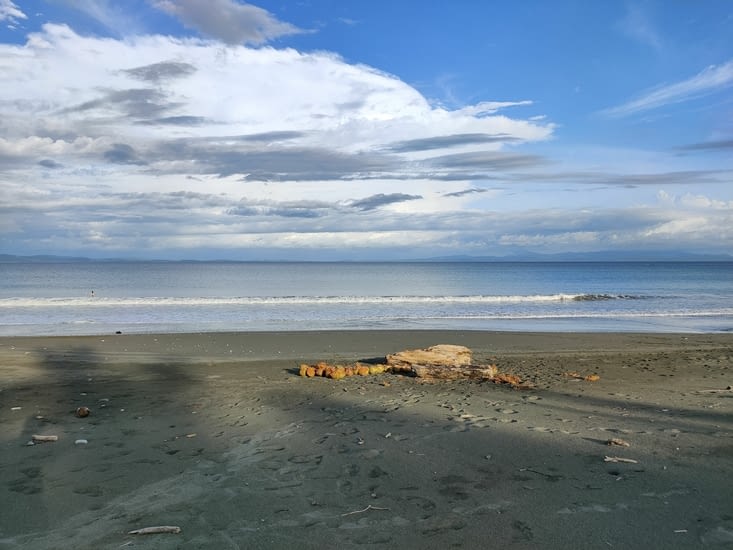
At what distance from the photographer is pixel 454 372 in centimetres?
1071

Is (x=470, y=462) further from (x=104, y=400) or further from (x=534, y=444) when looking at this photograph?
(x=104, y=400)

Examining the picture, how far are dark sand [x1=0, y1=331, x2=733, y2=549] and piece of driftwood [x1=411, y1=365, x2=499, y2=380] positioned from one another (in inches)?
18.6

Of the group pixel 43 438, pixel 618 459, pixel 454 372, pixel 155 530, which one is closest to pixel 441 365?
pixel 454 372

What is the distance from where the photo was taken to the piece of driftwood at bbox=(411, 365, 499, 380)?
10.5 m

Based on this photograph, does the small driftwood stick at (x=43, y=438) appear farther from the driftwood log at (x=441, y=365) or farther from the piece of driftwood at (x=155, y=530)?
the driftwood log at (x=441, y=365)

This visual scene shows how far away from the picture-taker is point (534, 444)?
6387 millimetres

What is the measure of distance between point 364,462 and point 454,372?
16.8ft

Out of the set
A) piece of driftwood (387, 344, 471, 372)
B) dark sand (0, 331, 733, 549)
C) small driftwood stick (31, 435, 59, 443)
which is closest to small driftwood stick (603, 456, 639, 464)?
dark sand (0, 331, 733, 549)

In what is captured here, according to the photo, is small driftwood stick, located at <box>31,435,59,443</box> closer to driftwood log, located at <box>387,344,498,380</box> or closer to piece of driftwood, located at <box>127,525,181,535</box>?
piece of driftwood, located at <box>127,525,181,535</box>

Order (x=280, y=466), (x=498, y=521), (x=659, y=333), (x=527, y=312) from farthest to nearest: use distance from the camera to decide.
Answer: (x=527, y=312) → (x=659, y=333) → (x=280, y=466) → (x=498, y=521)

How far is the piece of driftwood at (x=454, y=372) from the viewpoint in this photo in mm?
10492

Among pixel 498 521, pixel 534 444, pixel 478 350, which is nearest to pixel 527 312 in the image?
pixel 478 350

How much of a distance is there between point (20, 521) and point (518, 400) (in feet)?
22.1

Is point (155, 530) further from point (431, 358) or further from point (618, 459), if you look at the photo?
point (431, 358)
